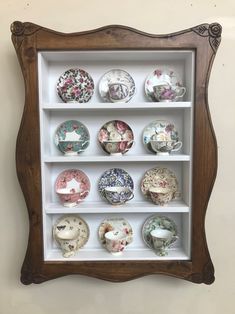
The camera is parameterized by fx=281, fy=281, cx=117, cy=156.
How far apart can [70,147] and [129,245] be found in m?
0.47

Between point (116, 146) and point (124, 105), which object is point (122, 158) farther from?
point (124, 105)

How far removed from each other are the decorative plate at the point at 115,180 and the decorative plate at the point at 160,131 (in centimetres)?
15

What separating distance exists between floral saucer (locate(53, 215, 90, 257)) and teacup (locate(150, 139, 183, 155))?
0.43 meters

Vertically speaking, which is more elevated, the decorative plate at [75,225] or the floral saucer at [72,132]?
the floral saucer at [72,132]

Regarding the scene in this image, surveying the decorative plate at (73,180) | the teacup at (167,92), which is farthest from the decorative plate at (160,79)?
the decorative plate at (73,180)

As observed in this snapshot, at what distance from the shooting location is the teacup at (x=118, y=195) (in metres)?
1.06

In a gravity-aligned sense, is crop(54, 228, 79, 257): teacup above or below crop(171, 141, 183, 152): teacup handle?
below

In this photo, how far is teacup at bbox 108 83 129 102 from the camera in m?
1.04

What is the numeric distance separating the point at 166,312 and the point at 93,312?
0.31 meters

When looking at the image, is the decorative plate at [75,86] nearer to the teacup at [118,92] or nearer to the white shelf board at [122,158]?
the teacup at [118,92]

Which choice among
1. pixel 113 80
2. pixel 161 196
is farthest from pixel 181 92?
pixel 161 196

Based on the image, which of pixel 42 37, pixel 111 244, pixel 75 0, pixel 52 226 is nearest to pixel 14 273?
pixel 52 226

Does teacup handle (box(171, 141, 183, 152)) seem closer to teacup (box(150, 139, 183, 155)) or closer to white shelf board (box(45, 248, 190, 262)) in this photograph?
teacup (box(150, 139, 183, 155))

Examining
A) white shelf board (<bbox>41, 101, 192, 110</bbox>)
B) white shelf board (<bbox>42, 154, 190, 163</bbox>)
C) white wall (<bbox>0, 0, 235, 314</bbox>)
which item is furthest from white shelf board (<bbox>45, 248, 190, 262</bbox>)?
white shelf board (<bbox>41, 101, 192, 110</bbox>)
